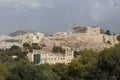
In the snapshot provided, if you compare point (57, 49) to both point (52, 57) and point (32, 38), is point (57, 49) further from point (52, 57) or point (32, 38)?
point (52, 57)

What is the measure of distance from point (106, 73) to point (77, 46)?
86084mm

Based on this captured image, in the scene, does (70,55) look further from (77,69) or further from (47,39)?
(77,69)

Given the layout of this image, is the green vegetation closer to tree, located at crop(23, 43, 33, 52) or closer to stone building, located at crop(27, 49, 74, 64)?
stone building, located at crop(27, 49, 74, 64)

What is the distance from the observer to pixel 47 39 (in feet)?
495

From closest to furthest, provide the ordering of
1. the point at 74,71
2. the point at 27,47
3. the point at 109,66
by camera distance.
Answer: the point at 109,66 < the point at 74,71 < the point at 27,47

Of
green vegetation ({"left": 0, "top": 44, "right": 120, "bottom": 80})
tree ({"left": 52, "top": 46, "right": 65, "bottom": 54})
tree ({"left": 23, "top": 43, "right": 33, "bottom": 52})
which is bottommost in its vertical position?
green vegetation ({"left": 0, "top": 44, "right": 120, "bottom": 80})

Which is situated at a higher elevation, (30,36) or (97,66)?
(30,36)

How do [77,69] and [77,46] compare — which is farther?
[77,46]

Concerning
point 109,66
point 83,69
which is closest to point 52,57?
point 83,69

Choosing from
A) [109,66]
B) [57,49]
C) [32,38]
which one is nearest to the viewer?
[109,66]

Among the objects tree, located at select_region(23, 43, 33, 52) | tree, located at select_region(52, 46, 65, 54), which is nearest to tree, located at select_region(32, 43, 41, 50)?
tree, located at select_region(23, 43, 33, 52)

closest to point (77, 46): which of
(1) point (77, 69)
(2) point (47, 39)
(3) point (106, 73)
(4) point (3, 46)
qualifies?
(2) point (47, 39)

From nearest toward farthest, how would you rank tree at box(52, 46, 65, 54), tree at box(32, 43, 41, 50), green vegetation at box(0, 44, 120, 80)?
green vegetation at box(0, 44, 120, 80) < tree at box(52, 46, 65, 54) < tree at box(32, 43, 41, 50)

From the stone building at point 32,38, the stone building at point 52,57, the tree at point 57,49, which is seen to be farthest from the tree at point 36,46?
the stone building at point 52,57
